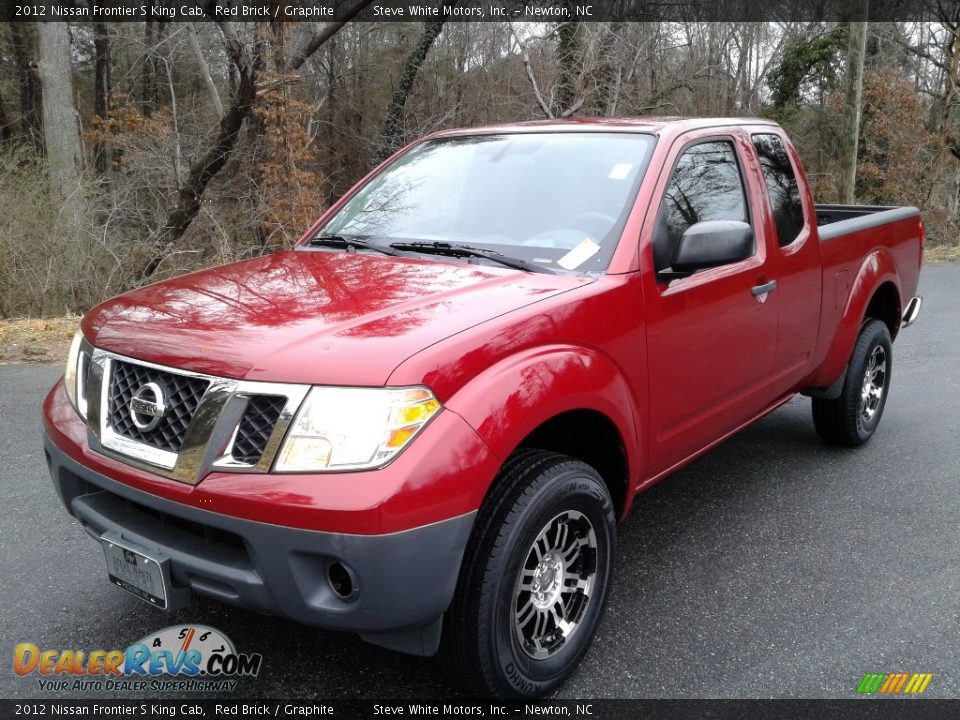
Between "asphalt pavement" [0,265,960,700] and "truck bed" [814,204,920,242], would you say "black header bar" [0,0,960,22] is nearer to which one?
"truck bed" [814,204,920,242]

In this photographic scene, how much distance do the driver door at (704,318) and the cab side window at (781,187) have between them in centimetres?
19

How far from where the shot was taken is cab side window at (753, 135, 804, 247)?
159 inches

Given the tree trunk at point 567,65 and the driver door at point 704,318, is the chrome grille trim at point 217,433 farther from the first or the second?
the tree trunk at point 567,65

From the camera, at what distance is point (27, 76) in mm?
22422

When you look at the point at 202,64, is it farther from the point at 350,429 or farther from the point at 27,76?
the point at 350,429

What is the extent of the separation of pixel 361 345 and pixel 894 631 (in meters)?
2.26

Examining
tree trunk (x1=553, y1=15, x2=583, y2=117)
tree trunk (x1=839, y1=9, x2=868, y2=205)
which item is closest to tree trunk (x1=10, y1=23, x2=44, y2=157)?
tree trunk (x1=553, y1=15, x2=583, y2=117)

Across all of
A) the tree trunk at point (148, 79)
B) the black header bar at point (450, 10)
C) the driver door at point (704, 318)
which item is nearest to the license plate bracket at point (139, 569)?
the driver door at point (704, 318)

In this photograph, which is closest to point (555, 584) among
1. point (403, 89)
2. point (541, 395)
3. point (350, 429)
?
point (541, 395)

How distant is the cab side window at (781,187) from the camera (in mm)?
4035

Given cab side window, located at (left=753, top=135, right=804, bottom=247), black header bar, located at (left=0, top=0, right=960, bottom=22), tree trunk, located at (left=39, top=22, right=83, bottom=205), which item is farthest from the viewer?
tree trunk, located at (left=39, top=22, right=83, bottom=205)

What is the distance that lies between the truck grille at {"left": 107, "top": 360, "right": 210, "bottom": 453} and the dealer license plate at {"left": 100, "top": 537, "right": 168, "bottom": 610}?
12.4 inches

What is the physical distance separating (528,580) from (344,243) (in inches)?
68.1

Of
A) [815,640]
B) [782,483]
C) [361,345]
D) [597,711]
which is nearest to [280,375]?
[361,345]
